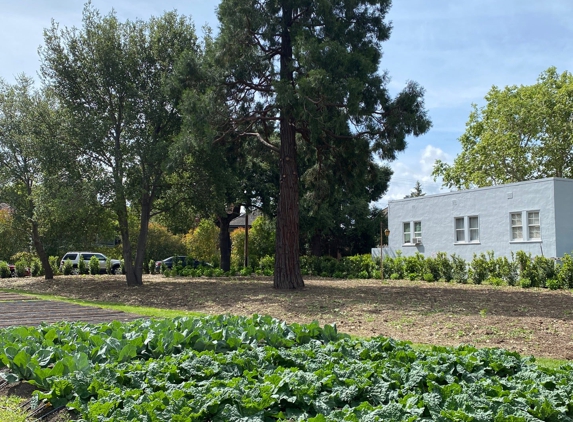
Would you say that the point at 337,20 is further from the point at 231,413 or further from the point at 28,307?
the point at 231,413

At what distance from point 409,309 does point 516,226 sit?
11319 millimetres

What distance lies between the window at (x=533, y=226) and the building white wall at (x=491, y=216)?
0.57ft

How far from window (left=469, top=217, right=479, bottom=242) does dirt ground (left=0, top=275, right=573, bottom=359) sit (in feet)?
22.9

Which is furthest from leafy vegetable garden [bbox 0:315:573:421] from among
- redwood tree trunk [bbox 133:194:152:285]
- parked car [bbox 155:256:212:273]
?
parked car [bbox 155:256:212:273]

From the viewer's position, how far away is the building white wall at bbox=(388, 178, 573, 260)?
1891 centimetres

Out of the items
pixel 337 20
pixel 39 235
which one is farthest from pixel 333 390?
pixel 39 235

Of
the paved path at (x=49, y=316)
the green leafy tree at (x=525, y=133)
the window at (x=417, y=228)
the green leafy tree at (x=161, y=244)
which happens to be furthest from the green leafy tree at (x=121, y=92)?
the green leafy tree at (x=525, y=133)

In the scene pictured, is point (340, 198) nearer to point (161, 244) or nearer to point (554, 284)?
point (161, 244)

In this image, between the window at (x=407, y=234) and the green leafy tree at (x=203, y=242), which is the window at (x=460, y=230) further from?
the green leafy tree at (x=203, y=242)

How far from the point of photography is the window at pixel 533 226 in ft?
64.2

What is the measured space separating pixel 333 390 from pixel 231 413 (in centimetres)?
85

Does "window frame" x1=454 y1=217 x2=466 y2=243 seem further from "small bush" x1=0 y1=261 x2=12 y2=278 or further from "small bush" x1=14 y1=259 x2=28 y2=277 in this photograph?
"small bush" x1=0 y1=261 x2=12 y2=278

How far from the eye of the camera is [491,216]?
69.7 ft

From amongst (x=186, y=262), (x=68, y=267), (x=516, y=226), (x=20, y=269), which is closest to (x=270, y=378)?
(x=516, y=226)
